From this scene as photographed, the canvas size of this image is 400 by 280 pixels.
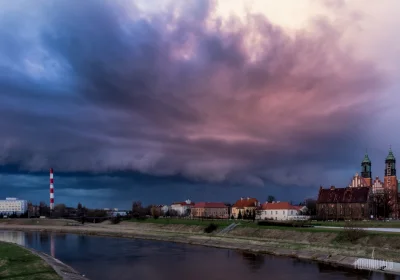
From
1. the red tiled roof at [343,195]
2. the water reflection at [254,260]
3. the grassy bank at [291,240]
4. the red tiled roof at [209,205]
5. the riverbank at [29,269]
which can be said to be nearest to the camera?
the riverbank at [29,269]

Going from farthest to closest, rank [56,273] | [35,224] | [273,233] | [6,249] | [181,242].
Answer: [35,224] < [181,242] < [273,233] < [6,249] < [56,273]

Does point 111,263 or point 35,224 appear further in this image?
point 35,224

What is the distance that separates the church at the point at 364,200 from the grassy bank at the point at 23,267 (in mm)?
80630

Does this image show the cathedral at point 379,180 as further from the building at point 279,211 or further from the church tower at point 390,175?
the building at point 279,211

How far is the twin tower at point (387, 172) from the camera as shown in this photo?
138m

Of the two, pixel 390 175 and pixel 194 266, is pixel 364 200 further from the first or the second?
pixel 194 266

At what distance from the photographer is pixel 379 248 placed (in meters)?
50.2

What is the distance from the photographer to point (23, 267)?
40.9 metres

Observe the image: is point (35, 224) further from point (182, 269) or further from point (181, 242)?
point (182, 269)

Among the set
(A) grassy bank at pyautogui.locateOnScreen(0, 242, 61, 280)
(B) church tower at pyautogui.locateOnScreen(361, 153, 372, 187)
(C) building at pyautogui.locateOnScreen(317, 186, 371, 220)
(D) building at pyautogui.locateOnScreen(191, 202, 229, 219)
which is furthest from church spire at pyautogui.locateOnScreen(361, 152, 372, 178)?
(A) grassy bank at pyautogui.locateOnScreen(0, 242, 61, 280)

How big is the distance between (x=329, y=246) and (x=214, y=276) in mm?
19667

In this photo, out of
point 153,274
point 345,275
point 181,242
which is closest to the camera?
point 345,275

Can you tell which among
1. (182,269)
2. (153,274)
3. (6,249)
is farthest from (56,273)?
(6,249)

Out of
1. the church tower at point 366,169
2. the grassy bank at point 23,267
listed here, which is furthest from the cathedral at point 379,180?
the grassy bank at point 23,267
